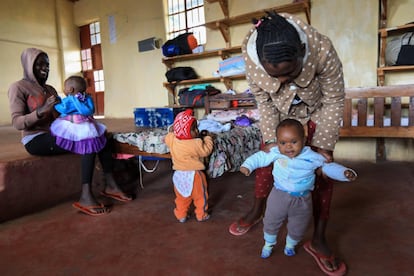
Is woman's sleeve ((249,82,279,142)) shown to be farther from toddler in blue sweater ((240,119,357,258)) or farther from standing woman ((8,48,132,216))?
standing woman ((8,48,132,216))

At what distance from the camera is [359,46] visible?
3.12 metres

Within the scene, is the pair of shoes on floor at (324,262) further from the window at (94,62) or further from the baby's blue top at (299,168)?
the window at (94,62)

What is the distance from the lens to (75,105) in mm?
1951

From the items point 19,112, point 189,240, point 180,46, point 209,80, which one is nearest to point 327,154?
point 189,240

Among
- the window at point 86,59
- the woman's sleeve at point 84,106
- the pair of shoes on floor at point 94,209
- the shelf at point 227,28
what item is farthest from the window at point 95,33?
the pair of shoes on floor at point 94,209

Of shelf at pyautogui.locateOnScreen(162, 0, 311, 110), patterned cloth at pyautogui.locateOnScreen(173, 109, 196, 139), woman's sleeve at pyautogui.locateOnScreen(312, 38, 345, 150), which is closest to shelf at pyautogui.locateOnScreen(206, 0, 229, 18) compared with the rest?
shelf at pyautogui.locateOnScreen(162, 0, 311, 110)

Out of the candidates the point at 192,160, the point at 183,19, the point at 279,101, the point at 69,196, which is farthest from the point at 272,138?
the point at 183,19

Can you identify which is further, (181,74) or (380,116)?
(181,74)

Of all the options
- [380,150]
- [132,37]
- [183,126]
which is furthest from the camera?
[132,37]

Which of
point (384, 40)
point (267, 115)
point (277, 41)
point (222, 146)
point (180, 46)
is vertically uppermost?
point (180, 46)

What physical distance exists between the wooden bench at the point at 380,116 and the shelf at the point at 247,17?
1111 millimetres

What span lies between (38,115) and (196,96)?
2.15 m

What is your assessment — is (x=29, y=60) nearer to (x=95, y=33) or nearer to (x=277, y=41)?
(x=277, y=41)

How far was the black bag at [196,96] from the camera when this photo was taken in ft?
12.4
